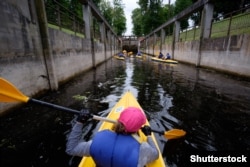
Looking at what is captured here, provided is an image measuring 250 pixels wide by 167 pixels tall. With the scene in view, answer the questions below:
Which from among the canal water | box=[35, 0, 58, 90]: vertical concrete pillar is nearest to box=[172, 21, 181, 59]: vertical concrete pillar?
the canal water

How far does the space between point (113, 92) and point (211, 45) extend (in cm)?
1036

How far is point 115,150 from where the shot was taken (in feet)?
5.29

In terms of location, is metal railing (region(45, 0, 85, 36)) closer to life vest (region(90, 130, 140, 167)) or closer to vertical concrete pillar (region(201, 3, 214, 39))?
life vest (region(90, 130, 140, 167))

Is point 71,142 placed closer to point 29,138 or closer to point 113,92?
point 29,138

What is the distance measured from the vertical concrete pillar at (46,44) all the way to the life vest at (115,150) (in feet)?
18.7

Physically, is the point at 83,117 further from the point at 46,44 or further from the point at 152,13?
the point at 152,13

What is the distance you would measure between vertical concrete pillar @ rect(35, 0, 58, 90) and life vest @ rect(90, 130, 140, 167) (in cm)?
569

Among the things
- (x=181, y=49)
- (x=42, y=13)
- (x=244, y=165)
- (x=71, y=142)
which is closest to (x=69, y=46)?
(x=42, y=13)

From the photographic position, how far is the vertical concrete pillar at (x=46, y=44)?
19.7 feet

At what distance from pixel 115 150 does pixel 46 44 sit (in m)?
6.09

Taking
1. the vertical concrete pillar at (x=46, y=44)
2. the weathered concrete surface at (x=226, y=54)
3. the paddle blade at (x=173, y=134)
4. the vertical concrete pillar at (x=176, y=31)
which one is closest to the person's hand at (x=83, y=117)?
the paddle blade at (x=173, y=134)

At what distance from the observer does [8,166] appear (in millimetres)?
2756

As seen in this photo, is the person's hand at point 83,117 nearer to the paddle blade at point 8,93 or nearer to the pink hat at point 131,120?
the pink hat at point 131,120

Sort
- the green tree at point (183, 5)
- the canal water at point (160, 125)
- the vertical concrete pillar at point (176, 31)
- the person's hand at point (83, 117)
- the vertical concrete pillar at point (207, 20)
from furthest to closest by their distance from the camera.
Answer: the green tree at point (183, 5), the vertical concrete pillar at point (176, 31), the vertical concrete pillar at point (207, 20), the canal water at point (160, 125), the person's hand at point (83, 117)
